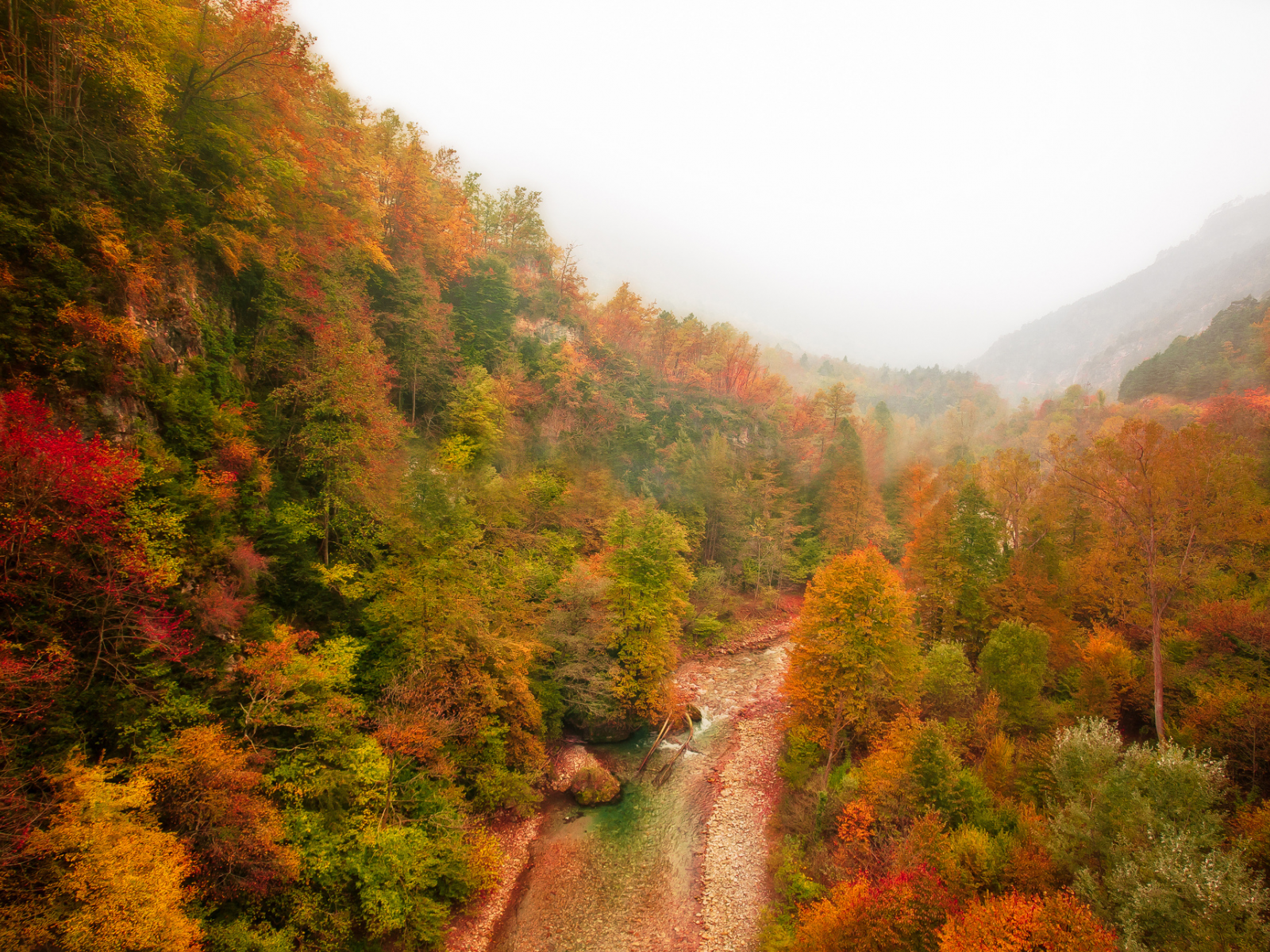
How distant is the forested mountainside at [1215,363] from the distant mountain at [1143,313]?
208ft

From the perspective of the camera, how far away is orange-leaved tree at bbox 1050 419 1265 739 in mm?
16203

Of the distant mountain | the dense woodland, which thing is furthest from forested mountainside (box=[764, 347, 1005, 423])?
the dense woodland

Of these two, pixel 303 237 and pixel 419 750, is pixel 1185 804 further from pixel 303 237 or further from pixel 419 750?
pixel 303 237

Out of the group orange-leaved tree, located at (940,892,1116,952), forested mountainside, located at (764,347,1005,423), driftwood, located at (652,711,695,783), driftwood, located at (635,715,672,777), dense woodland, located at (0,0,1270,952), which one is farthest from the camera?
forested mountainside, located at (764,347,1005,423)

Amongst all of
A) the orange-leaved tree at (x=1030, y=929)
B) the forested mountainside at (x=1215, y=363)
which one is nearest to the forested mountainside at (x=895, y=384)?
the forested mountainside at (x=1215, y=363)

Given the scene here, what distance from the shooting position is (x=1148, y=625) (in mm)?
18594

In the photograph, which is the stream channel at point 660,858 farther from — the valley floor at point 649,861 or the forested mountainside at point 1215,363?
the forested mountainside at point 1215,363

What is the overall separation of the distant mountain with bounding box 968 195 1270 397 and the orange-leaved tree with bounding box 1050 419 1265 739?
4955 inches

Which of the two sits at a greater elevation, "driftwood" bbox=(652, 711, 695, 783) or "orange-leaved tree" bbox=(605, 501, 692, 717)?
"orange-leaved tree" bbox=(605, 501, 692, 717)

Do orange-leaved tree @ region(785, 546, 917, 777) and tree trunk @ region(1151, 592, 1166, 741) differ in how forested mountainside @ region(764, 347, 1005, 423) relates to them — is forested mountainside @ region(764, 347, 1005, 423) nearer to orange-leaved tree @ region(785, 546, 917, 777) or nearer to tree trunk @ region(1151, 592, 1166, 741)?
orange-leaved tree @ region(785, 546, 917, 777)

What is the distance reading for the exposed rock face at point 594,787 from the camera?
19969 millimetres

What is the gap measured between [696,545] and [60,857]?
3904cm

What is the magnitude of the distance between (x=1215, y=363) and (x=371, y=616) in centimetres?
8093

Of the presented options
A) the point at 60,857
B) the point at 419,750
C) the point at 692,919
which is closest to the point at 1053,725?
the point at 692,919
